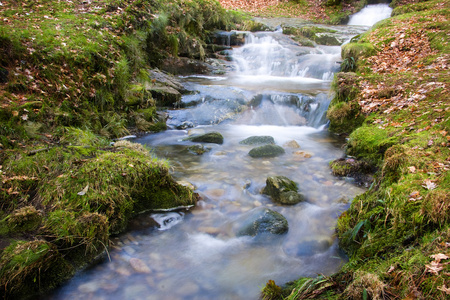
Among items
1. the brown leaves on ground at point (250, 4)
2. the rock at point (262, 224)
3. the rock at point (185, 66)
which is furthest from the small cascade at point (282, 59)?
the rock at point (262, 224)

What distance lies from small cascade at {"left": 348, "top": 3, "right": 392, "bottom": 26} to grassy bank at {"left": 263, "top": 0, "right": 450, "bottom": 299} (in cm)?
1359

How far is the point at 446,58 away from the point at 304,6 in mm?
18367

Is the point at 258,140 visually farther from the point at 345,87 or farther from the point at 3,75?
the point at 3,75

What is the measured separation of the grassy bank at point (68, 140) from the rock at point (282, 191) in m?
1.30

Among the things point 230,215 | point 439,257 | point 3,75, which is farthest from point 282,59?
point 439,257

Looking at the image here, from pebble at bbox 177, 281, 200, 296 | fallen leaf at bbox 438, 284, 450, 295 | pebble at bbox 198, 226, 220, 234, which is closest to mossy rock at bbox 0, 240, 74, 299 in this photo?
pebble at bbox 177, 281, 200, 296

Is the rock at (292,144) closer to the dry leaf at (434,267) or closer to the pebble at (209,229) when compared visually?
the pebble at (209,229)

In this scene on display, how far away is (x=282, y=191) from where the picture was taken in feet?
14.4

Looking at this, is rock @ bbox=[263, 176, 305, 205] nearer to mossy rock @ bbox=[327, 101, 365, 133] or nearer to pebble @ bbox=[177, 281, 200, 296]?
pebble @ bbox=[177, 281, 200, 296]

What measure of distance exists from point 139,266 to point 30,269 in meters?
1.02

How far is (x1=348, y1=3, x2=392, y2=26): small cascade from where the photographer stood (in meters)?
18.7

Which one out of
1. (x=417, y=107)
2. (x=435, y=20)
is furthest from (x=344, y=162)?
(x=435, y=20)

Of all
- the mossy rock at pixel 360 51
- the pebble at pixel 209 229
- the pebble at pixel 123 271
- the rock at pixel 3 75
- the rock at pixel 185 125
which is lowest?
the rock at pixel 185 125

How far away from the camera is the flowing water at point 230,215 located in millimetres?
2881
